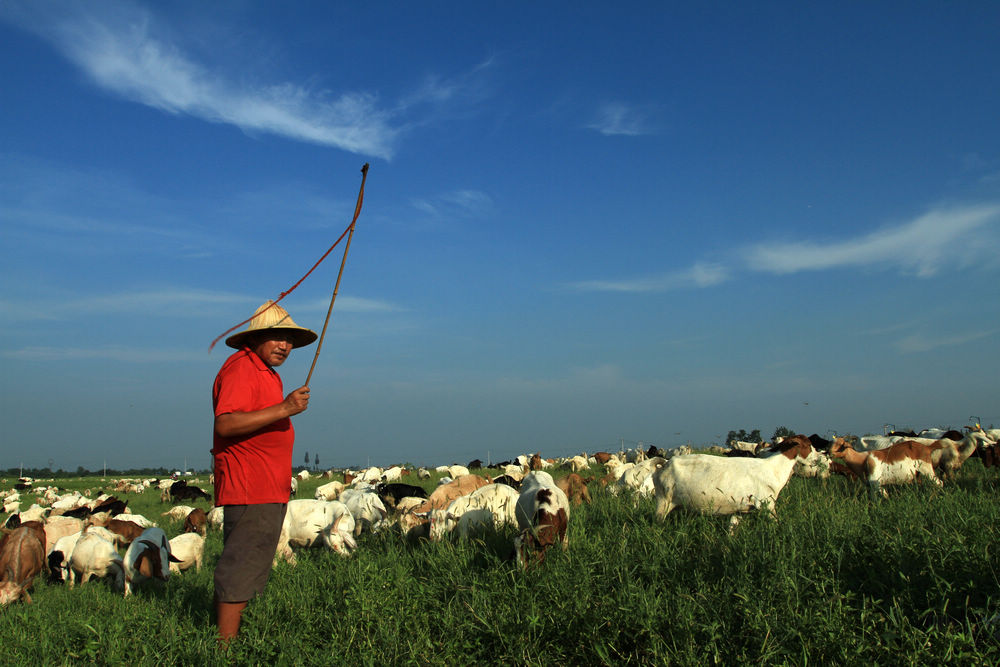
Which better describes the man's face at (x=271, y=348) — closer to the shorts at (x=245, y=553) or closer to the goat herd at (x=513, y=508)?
the shorts at (x=245, y=553)

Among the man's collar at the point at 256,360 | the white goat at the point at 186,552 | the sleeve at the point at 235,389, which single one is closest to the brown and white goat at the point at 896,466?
the man's collar at the point at 256,360

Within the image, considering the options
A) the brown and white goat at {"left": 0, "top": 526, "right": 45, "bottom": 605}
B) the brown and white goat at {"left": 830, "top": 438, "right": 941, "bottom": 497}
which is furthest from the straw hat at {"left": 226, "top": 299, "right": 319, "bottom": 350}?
the brown and white goat at {"left": 830, "top": 438, "right": 941, "bottom": 497}

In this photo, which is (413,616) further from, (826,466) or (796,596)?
(826,466)

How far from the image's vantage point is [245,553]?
5.30 m

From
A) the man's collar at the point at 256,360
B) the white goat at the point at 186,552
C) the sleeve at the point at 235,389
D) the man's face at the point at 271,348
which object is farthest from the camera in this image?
the white goat at the point at 186,552

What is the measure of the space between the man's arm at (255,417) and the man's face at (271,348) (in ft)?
A: 2.51

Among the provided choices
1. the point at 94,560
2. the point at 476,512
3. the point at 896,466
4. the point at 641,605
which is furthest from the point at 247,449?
the point at 896,466

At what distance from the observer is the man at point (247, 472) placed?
17.2 feet

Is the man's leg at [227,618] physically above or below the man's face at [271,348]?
below

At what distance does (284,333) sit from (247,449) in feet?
3.68

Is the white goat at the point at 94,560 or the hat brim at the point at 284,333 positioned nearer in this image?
the hat brim at the point at 284,333

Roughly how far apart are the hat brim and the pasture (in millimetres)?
2416

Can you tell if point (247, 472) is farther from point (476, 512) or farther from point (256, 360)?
point (476, 512)

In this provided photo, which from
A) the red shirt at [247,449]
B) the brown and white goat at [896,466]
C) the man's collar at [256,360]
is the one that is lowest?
the brown and white goat at [896,466]
